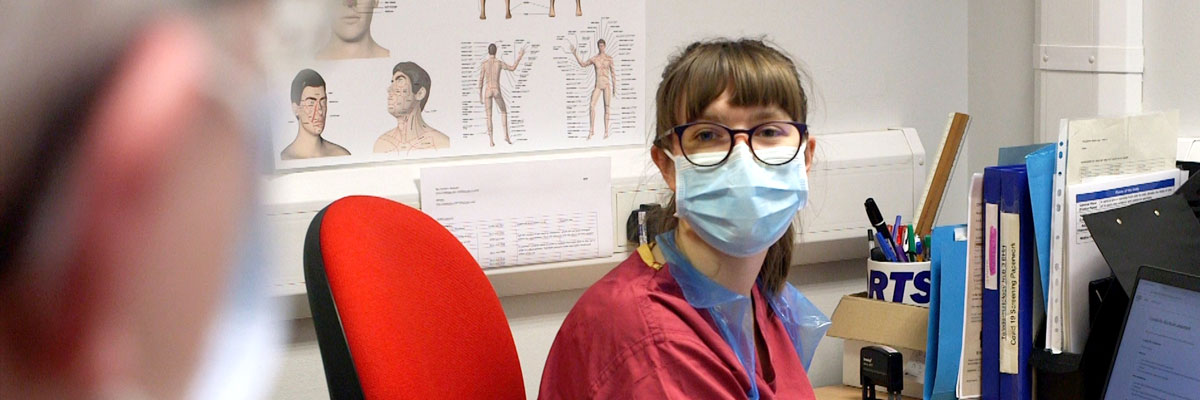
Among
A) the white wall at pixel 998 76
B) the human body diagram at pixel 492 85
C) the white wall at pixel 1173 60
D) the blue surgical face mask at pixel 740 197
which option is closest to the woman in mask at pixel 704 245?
the blue surgical face mask at pixel 740 197

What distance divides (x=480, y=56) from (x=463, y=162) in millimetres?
163

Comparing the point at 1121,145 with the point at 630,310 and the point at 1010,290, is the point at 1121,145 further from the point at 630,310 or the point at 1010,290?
the point at 630,310

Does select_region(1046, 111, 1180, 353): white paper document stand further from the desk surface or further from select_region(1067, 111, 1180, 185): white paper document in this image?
the desk surface

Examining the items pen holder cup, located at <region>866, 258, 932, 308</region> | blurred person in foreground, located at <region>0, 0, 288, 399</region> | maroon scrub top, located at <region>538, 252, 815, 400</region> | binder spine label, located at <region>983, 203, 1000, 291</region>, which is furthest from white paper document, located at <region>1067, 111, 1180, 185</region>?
blurred person in foreground, located at <region>0, 0, 288, 399</region>

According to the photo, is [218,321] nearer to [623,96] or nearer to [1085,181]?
[1085,181]

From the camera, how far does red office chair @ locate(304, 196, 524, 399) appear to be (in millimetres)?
837

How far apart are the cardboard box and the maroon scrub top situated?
0.49m

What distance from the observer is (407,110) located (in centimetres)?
159

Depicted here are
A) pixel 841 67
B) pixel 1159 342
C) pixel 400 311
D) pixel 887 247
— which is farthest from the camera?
pixel 841 67

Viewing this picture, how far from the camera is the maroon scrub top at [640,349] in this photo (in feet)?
3.47

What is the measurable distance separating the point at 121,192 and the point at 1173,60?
1.66m

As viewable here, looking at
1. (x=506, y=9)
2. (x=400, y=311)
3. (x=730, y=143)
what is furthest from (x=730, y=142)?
(x=506, y=9)

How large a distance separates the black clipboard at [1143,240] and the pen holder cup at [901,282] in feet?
1.00

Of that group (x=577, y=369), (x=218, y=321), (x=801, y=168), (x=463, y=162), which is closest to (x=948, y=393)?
(x=801, y=168)
